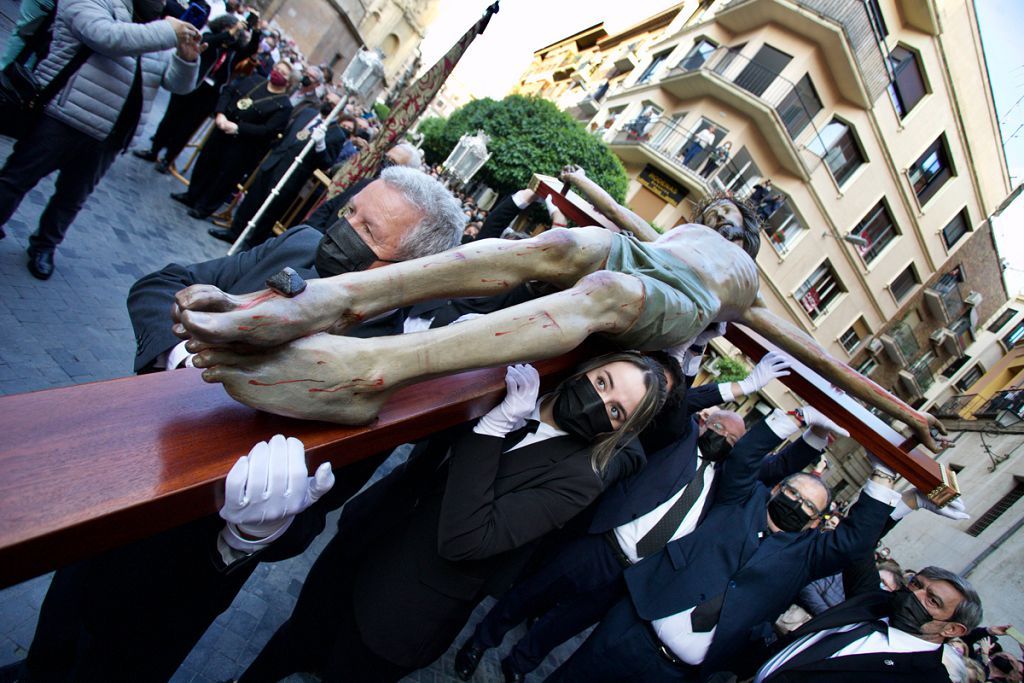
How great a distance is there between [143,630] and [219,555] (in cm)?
43

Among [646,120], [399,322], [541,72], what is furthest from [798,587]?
[541,72]

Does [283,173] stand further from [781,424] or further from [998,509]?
[998,509]

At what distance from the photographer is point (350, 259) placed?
1.69 meters

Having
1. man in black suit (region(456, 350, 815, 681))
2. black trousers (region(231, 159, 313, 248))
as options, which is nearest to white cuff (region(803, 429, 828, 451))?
man in black suit (region(456, 350, 815, 681))

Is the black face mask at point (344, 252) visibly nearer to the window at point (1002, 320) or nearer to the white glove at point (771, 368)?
the white glove at point (771, 368)

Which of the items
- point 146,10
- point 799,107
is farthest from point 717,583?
point 799,107

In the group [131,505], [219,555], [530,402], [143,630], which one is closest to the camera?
[131,505]

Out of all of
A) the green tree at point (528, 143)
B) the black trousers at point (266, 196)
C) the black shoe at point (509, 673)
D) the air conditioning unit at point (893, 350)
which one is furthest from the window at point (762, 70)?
the black shoe at point (509, 673)

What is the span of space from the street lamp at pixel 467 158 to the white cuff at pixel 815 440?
26.3 ft

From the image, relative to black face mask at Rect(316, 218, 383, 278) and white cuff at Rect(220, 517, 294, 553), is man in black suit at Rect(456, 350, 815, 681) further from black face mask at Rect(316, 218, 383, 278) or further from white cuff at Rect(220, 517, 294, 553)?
white cuff at Rect(220, 517, 294, 553)

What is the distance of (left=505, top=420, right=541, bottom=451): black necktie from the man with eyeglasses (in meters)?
1.50

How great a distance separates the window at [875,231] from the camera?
19.4 m

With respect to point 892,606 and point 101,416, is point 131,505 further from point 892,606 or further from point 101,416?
point 892,606

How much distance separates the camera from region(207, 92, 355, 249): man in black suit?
6637 millimetres
